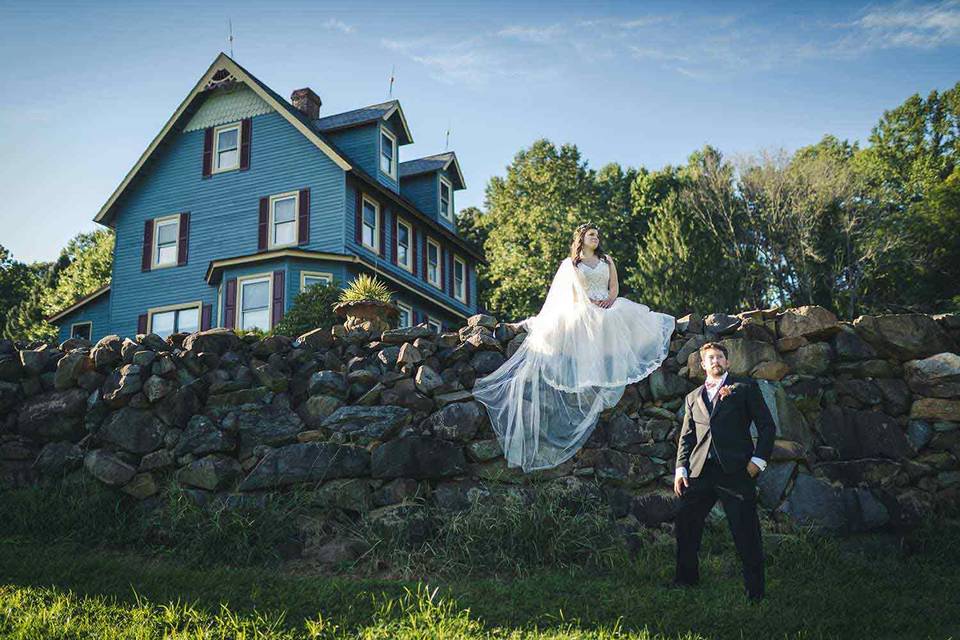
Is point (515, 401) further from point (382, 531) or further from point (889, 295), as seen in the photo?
point (889, 295)

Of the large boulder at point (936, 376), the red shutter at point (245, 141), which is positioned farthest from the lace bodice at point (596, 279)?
the red shutter at point (245, 141)

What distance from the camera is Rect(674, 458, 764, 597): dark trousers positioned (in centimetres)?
547

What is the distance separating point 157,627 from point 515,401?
363 cm

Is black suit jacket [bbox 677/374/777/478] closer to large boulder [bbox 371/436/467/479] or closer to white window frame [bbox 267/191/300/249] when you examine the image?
large boulder [bbox 371/436/467/479]

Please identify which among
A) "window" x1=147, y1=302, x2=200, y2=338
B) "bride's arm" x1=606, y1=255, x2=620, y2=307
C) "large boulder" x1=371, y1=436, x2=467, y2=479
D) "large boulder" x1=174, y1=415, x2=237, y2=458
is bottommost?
"large boulder" x1=371, y1=436, x2=467, y2=479

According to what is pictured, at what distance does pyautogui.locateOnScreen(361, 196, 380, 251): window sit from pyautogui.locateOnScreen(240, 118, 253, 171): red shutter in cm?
334

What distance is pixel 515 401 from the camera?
7441mm

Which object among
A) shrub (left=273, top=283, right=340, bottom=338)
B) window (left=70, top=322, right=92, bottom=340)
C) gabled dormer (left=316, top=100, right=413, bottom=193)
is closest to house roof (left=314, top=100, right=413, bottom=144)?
gabled dormer (left=316, top=100, right=413, bottom=193)

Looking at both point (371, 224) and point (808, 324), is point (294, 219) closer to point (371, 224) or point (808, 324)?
point (371, 224)

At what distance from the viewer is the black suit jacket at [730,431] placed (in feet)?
18.5

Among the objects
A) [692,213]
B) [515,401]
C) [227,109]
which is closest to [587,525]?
[515,401]

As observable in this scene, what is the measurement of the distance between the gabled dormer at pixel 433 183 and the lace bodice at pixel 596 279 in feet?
54.0

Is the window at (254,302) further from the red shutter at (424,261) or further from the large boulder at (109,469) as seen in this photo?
the large boulder at (109,469)

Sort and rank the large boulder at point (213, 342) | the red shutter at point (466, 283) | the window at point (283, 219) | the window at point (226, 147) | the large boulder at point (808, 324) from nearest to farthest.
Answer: the large boulder at point (808, 324), the large boulder at point (213, 342), the window at point (283, 219), the window at point (226, 147), the red shutter at point (466, 283)
